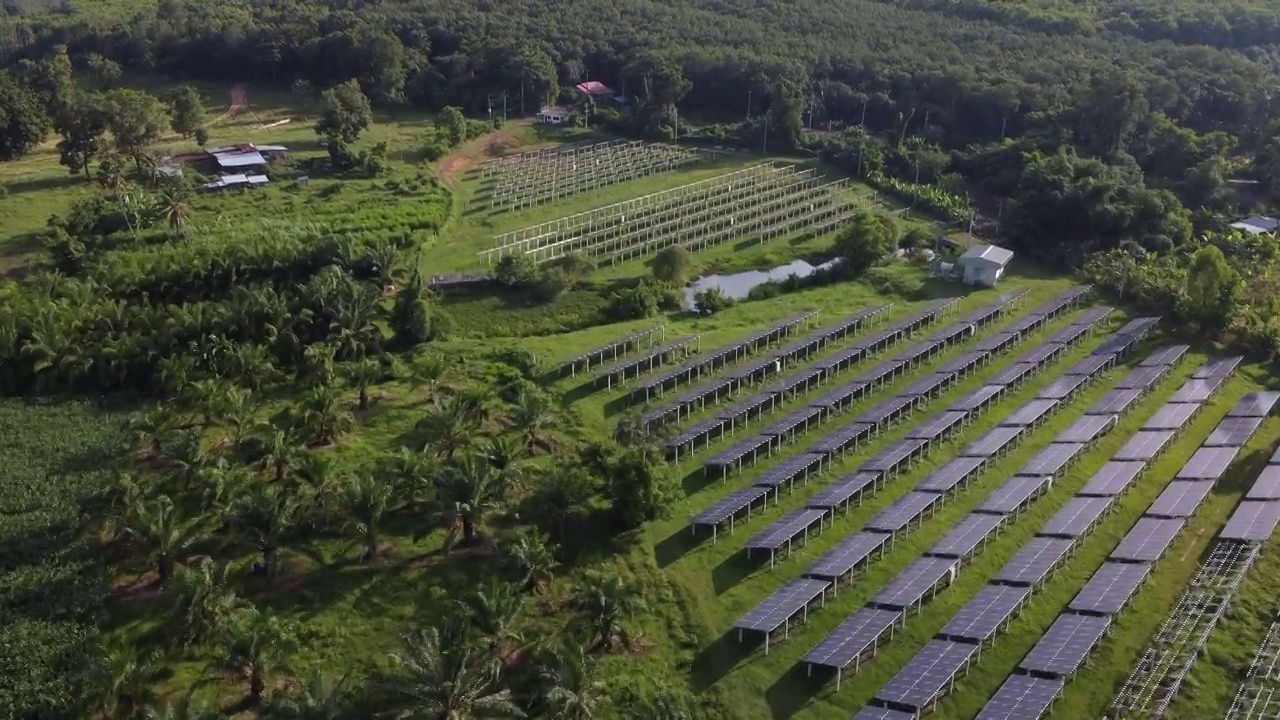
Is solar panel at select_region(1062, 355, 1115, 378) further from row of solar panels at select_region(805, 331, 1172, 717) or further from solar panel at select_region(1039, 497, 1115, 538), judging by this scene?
solar panel at select_region(1039, 497, 1115, 538)

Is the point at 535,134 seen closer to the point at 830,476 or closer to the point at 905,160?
the point at 905,160

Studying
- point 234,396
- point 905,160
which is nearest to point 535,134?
point 905,160

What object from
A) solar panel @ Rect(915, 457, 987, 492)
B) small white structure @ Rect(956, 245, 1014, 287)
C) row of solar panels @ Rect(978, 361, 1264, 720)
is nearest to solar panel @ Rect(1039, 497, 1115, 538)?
row of solar panels @ Rect(978, 361, 1264, 720)

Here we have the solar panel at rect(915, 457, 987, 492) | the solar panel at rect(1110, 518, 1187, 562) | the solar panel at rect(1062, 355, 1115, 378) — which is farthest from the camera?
the solar panel at rect(1062, 355, 1115, 378)

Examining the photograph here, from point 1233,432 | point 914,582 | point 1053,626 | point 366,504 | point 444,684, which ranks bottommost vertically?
point 1053,626

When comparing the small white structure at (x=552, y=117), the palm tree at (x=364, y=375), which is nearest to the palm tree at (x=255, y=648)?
the palm tree at (x=364, y=375)

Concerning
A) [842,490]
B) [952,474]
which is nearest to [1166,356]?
[952,474]

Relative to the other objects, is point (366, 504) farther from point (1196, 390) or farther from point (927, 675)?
point (1196, 390)
